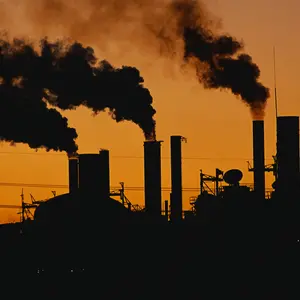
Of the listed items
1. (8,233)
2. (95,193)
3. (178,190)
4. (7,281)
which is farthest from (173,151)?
(7,281)

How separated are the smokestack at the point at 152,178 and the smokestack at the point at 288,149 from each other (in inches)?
226

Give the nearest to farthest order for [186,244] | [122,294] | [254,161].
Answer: [122,294] → [186,244] → [254,161]

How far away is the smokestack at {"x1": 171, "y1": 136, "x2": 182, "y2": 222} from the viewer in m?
52.3

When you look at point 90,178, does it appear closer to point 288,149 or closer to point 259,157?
point 259,157

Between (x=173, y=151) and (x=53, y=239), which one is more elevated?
(x=173, y=151)

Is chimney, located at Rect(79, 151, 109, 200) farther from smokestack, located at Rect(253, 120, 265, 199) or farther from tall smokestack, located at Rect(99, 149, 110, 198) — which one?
smokestack, located at Rect(253, 120, 265, 199)

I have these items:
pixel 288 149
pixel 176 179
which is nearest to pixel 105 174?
pixel 176 179

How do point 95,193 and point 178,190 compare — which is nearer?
point 95,193

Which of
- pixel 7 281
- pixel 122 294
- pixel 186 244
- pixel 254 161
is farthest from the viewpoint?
pixel 254 161

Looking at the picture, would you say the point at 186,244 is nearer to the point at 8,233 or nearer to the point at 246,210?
the point at 246,210

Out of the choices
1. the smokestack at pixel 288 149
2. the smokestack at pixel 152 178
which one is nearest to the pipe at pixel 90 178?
the smokestack at pixel 152 178

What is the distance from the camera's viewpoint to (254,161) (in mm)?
50969

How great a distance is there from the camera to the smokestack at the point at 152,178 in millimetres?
50219

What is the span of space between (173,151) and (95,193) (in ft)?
18.0
